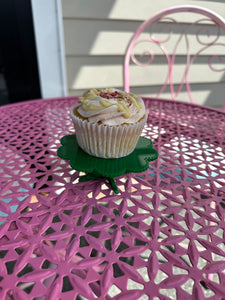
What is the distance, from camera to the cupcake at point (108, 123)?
18.9 inches

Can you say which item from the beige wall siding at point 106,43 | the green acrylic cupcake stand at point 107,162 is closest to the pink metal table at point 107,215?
the green acrylic cupcake stand at point 107,162

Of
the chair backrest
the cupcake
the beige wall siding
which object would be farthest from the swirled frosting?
the beige wall siding

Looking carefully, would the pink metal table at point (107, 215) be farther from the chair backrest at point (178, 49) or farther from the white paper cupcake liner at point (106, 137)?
the chair backrest at point (178, 49)

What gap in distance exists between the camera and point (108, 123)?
48 cm

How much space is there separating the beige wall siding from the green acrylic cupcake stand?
0.95 metres

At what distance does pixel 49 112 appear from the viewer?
0.91 m

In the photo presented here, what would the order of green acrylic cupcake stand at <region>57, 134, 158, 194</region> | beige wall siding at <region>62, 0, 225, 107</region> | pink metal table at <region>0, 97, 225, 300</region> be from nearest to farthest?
pink metal table at <region>0, 97, 225, 300</region>
green acrylic cupcake stand at <region>57, 134, 158, 194</region>
beige wall siding at <region>62, 0, 225, 107</region>

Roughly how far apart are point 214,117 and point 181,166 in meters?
0.41

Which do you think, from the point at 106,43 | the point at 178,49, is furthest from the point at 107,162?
the point at 178,49

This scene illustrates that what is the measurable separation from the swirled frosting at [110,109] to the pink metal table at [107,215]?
0.14 meters

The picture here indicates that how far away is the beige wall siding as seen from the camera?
1255mm

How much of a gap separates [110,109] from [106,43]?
1035mm

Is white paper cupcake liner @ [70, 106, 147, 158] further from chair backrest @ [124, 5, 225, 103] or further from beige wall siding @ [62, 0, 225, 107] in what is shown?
beige wall siding @ [62, 0, 225, 107]

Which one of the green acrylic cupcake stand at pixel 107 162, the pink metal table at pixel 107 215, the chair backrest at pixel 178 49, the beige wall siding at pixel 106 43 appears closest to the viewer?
the pink metal table at pixel 107 215
